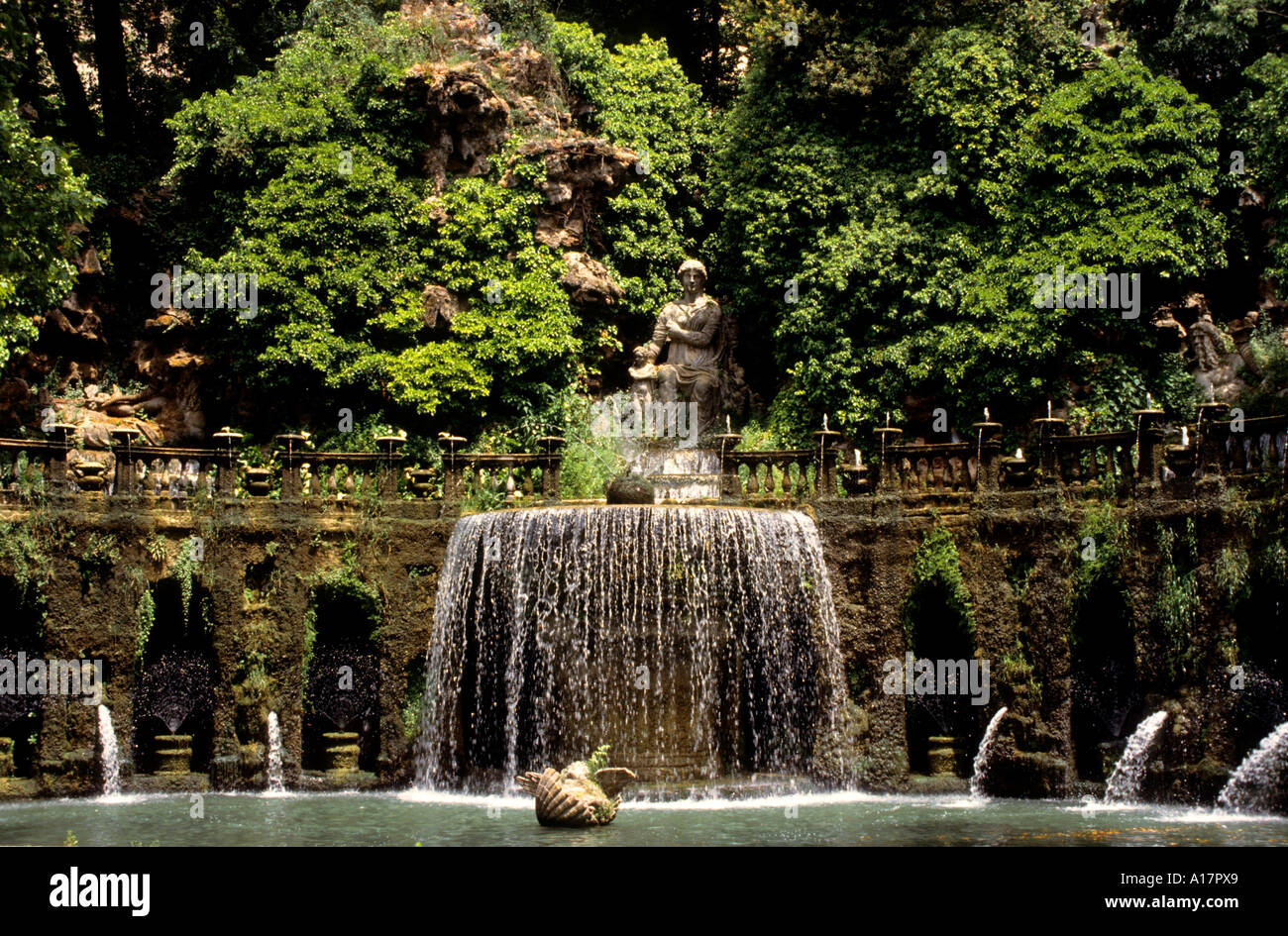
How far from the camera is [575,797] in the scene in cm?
1305

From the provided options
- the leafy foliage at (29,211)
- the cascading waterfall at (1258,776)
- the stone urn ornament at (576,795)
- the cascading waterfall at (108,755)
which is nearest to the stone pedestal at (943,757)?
the cascading waterfall at (1258,776)

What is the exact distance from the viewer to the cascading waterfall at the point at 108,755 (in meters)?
18.3

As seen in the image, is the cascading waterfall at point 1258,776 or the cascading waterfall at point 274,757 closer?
the cascading waterfall at point 1258,776

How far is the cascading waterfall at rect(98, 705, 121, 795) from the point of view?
1828 cm

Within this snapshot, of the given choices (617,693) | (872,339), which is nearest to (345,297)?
(872,339)

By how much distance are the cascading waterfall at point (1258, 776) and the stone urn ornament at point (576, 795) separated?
24.4 ft

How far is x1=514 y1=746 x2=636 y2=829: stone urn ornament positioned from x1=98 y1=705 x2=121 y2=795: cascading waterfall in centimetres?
814

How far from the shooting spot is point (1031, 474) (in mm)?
19047

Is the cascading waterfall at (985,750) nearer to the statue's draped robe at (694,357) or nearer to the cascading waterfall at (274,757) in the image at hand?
the statue's draped robe at (694,357)

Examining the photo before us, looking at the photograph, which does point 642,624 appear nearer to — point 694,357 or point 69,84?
point 694,357

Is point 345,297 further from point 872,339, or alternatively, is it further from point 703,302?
point 872,339

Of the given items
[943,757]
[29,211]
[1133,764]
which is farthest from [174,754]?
[1133,764]

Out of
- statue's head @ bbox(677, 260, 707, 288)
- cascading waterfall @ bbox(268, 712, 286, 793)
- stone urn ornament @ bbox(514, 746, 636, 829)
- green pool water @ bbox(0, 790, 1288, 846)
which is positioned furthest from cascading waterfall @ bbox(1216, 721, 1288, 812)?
statue's head @ bbox(677, 260, 707, 288)

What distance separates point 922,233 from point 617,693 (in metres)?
13.4
